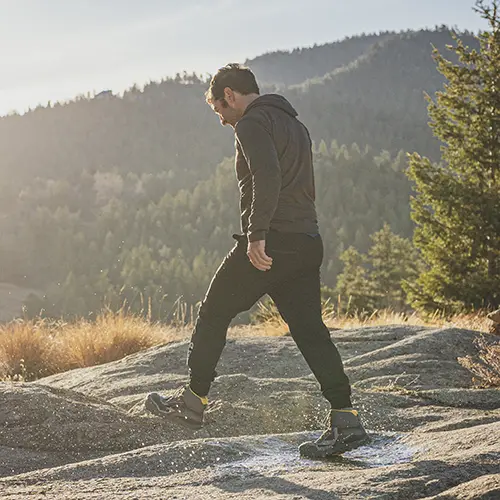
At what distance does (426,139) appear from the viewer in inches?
6398

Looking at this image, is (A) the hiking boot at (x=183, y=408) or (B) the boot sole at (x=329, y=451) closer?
(B) the boot sole at (x=329, y=451)

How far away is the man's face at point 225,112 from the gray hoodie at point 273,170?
0.10 meters

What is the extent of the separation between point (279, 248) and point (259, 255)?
17cm

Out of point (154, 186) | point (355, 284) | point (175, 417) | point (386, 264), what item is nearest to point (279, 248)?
point (175, 417)

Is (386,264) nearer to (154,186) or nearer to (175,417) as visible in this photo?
(175,417)

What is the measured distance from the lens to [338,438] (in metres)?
3.36

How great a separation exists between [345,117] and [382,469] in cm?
16641

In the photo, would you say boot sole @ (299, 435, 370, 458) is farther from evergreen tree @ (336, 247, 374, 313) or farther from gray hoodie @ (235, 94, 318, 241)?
evergreen tree @ (336, 247, 374, 313)

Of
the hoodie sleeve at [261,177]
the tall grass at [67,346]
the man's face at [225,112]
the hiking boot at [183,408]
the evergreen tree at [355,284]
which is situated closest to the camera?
the hoodie sleeve at [261,177]

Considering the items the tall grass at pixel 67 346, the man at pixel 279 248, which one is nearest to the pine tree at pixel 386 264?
the tall grass at pixel 67 346

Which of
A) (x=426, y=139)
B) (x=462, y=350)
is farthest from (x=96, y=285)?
(x=426, y=139)

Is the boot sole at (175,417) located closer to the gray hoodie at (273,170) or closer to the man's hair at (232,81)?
the gray hoodie at (273,170)

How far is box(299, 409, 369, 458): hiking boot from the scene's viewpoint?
10.8ft

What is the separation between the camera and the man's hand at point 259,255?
3.25 meters
